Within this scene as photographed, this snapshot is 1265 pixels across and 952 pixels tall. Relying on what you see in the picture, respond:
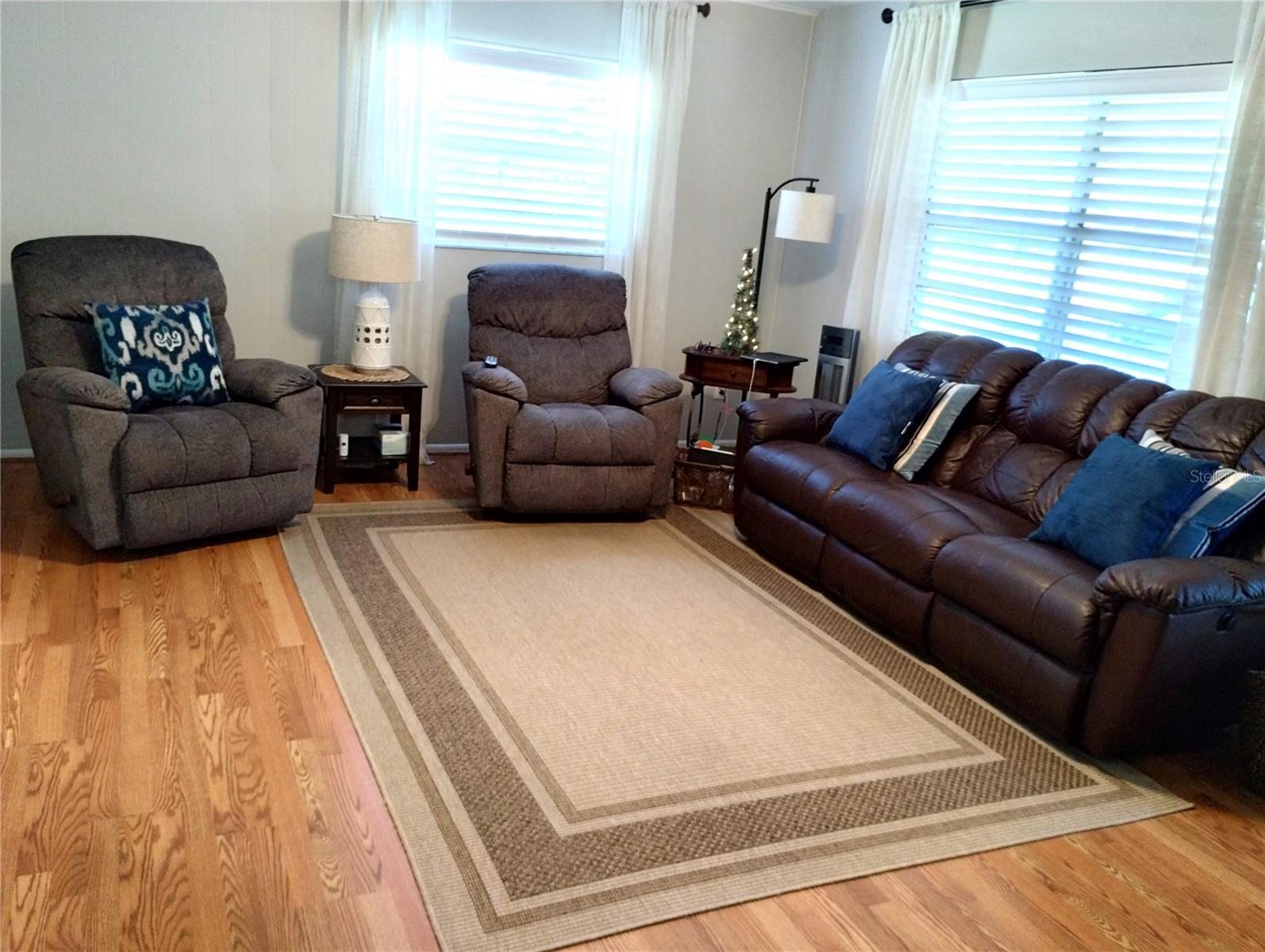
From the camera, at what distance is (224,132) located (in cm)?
460

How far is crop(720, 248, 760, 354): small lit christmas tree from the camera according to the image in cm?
516

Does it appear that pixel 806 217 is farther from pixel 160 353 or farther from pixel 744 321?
pixel 160 353

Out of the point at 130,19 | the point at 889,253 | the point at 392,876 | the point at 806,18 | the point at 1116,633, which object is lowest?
the point at 392,876

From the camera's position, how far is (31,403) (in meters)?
3.69

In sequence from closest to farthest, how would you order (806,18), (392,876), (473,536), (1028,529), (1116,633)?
(392,876), (1116,633), (1028,529), (473,536), (806,18)

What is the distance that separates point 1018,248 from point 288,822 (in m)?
3.74

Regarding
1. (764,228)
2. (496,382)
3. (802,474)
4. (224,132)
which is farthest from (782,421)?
(224,132)

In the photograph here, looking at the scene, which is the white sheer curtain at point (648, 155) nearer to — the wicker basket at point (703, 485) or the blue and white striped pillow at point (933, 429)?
the wicker basket at point (703, 485)

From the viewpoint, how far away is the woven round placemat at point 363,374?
14.8ft

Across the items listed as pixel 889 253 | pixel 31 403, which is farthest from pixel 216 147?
pixel 889 253

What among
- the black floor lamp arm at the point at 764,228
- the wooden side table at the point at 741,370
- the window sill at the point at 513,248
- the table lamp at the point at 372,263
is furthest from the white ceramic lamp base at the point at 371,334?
the black floor lamp arm at the point at 764,228

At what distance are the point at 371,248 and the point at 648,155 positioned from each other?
5.43 ft

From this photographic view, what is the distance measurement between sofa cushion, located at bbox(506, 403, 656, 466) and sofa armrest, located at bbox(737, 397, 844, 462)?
40cm

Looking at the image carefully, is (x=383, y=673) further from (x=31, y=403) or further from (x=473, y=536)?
(x=31, y=403)
